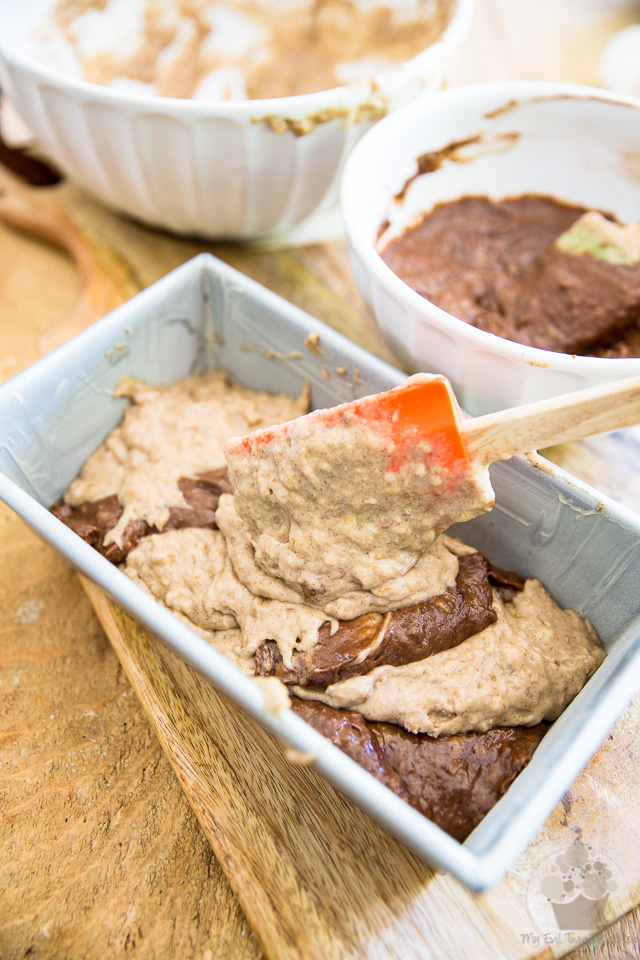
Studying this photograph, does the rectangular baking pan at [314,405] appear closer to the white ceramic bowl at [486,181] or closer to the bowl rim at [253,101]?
the white ceramic bowl at [486,181]

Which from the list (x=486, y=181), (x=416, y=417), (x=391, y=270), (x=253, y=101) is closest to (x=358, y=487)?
(x=416, y=417)

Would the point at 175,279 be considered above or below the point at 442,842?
above

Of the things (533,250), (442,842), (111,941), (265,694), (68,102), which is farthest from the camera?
(533,250)

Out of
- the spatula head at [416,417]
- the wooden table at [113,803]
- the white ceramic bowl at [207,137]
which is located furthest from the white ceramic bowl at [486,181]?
the wooden table at [113,803]

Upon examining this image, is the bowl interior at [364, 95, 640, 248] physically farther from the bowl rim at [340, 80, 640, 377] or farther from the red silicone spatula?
the red silicone spatula

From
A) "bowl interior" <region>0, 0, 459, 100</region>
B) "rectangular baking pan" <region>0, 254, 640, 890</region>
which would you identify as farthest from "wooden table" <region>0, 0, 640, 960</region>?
"bowl interior" <region>0, 0, 459, 100</region>

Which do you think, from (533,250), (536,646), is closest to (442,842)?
(536,646)

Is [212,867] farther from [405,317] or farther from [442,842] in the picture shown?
[405,317]
